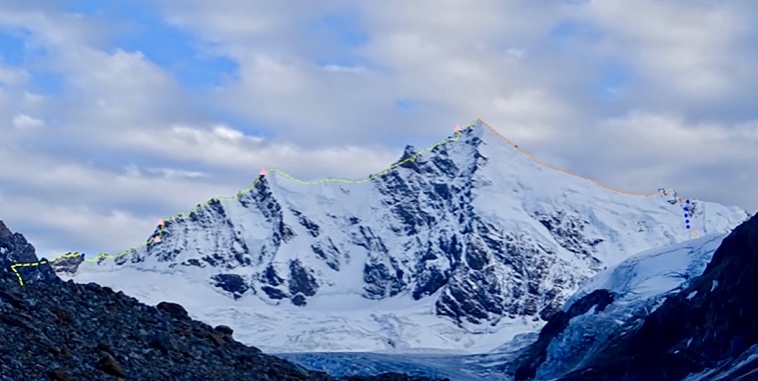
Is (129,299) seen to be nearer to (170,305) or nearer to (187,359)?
(170,305)

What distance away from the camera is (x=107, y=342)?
143 feet

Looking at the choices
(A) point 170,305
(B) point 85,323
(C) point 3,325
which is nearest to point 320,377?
(A) point 170,305

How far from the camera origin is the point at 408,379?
55906mm

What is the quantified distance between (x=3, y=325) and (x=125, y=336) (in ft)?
→ 17.7

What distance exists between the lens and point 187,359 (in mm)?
45875

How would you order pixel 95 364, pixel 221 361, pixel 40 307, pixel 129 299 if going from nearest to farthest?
pixel 95 364
pixel 40 307
pixel 221 361
pixel 129 299

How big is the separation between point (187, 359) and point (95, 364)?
566cm

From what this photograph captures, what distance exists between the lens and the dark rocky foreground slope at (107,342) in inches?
1551

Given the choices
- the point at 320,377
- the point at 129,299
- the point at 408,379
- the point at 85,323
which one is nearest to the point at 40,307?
the point at 85,323

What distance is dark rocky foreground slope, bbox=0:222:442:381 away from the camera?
129 ft

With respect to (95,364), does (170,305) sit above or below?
above

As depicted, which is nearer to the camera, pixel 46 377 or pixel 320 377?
pixel 46 377

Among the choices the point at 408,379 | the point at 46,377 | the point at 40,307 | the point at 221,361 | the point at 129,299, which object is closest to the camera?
the point at 46,377

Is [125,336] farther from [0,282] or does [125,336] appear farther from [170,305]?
[170,305]
